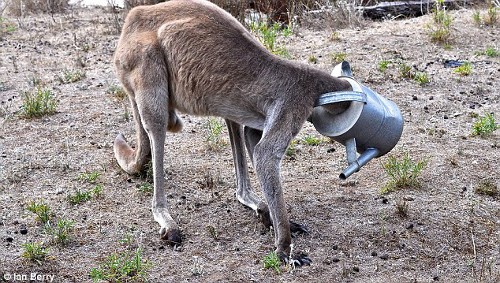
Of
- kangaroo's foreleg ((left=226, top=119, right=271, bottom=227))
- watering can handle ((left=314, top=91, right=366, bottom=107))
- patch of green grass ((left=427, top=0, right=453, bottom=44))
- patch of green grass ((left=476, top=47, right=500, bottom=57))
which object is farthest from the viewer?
patch of green grass ((left=427, top=0, right=453, bottom=44))

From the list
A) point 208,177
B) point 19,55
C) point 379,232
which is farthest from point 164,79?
point 19,55

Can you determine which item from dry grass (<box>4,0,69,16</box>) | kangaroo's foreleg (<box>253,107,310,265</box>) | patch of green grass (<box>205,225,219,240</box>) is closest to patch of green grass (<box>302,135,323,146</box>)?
patch of green grass (<box>205,225,219,240</box>)

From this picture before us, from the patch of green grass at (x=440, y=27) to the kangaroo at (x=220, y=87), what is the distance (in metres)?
3.85

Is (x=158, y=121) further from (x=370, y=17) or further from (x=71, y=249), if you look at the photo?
(x=370, y=17)

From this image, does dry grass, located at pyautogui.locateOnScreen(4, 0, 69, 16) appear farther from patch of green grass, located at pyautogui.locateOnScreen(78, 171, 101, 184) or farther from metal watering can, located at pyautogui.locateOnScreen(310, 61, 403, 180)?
metal watering can, located at pyautogui.locateOnScreen(310, 61, 403, 180)

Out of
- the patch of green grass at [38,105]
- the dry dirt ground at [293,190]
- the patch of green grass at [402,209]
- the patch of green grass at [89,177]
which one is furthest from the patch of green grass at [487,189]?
the patch of green grass at [38,105]

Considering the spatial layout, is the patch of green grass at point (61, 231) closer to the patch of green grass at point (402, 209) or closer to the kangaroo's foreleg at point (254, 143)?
the kangaroo's foreleg at point (254, 143)

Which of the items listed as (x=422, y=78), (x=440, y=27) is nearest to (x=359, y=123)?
(x=422, y=78)

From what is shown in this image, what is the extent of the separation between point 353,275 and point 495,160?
2096mm

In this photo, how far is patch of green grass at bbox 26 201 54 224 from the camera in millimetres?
5152

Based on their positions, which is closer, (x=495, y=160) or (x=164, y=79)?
(x=164, y=79)

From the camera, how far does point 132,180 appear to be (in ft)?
19.4

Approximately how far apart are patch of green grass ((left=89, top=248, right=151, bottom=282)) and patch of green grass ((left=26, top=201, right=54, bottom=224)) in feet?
2.37

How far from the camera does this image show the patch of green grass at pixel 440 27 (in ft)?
27.8
